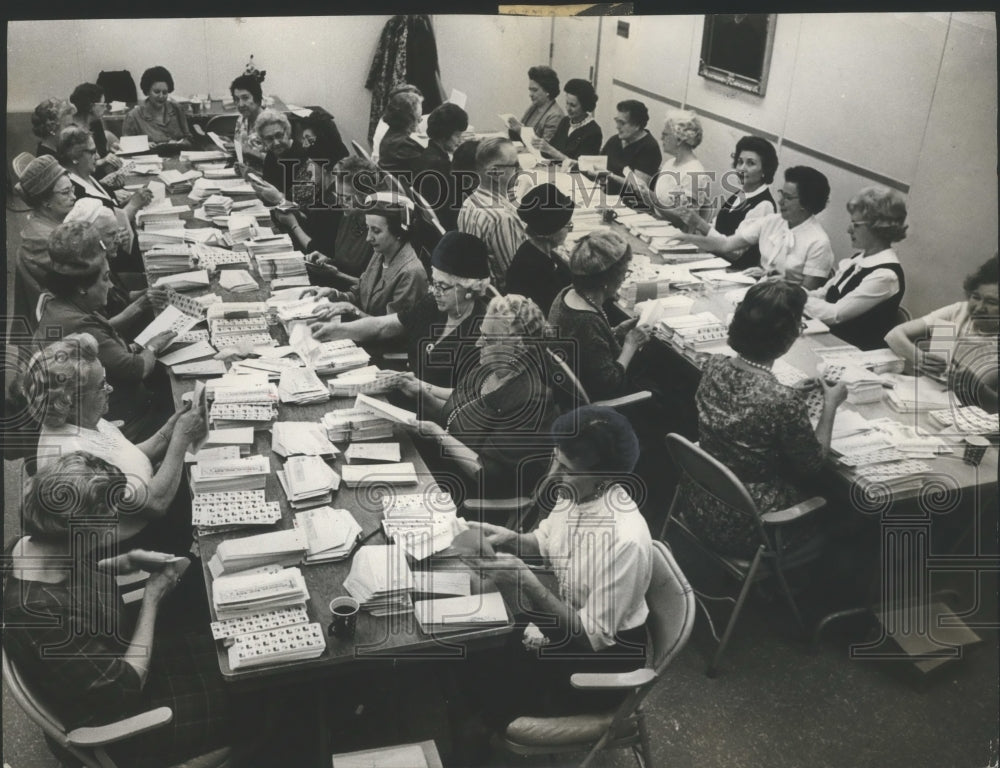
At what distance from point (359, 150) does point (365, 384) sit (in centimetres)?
107

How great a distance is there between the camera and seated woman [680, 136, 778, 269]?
3967mm

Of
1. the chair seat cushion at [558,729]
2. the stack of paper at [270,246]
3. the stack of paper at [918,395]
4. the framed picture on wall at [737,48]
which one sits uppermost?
the framed picture on wall at [737,48]

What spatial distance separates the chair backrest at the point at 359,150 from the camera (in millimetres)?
3756

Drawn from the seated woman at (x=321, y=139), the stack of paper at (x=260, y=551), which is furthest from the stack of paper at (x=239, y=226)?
the stack of paper at (x=260, y=551)

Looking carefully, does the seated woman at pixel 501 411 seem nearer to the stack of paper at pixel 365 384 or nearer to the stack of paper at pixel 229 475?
the stack of paper at pixel 365 384

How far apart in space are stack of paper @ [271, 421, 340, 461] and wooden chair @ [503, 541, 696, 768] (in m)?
1.11

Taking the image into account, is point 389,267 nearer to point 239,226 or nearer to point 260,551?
point 239,226

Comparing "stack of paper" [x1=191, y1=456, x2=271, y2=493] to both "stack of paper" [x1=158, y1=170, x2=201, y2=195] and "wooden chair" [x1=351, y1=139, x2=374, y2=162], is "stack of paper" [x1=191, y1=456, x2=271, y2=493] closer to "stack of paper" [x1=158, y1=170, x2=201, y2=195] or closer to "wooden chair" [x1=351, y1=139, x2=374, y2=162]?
"wooden chair" [x1=351, y1=139, x2=374, y2=162]

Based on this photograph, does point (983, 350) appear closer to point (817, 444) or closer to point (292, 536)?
point (817, 444)

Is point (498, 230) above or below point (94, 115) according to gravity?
below

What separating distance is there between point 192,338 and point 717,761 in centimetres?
297

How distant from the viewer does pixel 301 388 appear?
3.63 meters

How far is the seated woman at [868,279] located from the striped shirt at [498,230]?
152 centimetres

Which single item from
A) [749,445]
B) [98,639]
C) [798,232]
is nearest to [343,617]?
[98,639]
